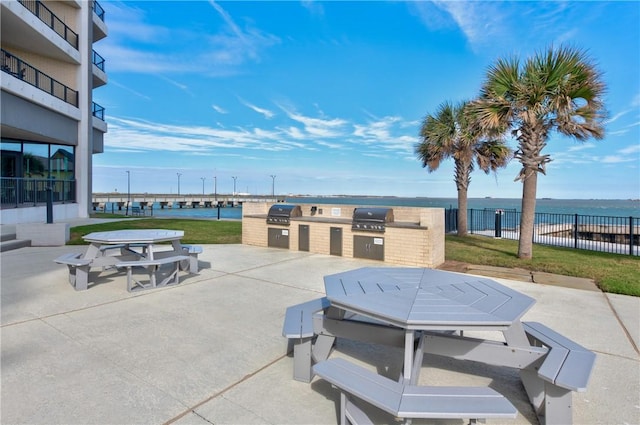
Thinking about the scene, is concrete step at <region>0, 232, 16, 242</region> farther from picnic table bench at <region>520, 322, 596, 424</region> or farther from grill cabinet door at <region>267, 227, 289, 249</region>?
picnic table bench at <region>520, 322, 596, 424</region>

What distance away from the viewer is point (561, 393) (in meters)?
2.10

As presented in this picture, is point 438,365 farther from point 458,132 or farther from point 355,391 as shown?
point 458,132

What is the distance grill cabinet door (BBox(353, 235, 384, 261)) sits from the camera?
799 centimetres

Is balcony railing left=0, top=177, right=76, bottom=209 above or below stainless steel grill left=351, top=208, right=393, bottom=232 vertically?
above

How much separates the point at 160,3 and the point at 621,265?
1910 centimetres

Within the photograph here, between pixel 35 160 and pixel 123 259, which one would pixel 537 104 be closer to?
pixel 123 259

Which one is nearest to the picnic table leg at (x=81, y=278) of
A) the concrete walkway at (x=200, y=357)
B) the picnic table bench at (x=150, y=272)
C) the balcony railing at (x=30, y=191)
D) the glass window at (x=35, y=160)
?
the concrete walkway at (x=200, y=357)

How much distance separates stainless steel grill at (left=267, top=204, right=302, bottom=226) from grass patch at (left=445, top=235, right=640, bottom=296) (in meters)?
4.46

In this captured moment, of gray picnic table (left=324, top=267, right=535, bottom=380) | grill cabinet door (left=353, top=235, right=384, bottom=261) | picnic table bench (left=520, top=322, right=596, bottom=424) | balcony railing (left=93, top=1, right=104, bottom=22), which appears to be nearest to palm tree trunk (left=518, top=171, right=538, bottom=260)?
grill cabinet door (left=353, top=235, right=384, bottom=261)

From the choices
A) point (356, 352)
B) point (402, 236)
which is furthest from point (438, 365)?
point (402, 236)

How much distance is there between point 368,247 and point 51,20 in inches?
772

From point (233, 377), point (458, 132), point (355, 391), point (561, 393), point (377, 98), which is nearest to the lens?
point (355, 391)

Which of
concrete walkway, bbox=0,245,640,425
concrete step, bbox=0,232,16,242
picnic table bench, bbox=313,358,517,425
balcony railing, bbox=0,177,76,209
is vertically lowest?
concrete walkway, bbox=0,245,640,425

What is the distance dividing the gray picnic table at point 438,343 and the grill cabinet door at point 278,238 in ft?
21.2
